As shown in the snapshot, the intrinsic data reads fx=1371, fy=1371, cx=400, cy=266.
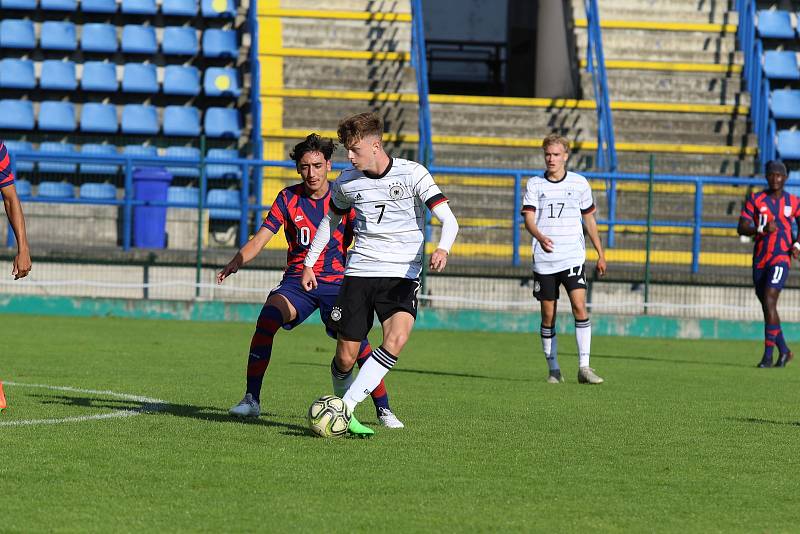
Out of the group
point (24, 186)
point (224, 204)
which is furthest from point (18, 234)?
point (24, 186)

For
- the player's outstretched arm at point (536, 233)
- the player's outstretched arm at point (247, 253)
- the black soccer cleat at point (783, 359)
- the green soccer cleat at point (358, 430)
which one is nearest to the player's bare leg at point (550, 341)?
the player's outstretched arm at point (536, 233)

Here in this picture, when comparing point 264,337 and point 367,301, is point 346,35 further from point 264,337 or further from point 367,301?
point 367,301

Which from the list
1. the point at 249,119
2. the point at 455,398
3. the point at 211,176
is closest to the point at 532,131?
the point at 249,119

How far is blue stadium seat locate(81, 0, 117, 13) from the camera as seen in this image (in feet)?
78.1

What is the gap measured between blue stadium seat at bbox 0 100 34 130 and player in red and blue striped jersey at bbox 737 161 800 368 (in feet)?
43.9

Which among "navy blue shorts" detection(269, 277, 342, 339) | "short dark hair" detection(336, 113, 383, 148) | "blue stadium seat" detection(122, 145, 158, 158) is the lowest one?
"navy blue shorts" detection(269, 277, 342, 339)

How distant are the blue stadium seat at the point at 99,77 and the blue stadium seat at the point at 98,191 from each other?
4843mm

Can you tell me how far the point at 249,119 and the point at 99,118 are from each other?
2496 mm

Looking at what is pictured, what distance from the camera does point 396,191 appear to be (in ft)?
23.5

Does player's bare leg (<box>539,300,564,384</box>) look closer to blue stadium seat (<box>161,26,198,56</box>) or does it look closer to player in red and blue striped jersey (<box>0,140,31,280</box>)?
player in red and blue striped jersey (<box>0,140,31,280</box>)

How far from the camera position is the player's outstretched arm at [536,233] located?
10992mm

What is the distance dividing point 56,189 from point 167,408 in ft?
38.5

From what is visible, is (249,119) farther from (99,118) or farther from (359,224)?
(359,224)

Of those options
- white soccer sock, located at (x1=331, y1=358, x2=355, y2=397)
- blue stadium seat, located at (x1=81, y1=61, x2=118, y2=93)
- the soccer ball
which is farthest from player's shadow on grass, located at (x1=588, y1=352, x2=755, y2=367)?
blue stadium seat, located at (x1=81, y1=61, x2=118, y2=93)
